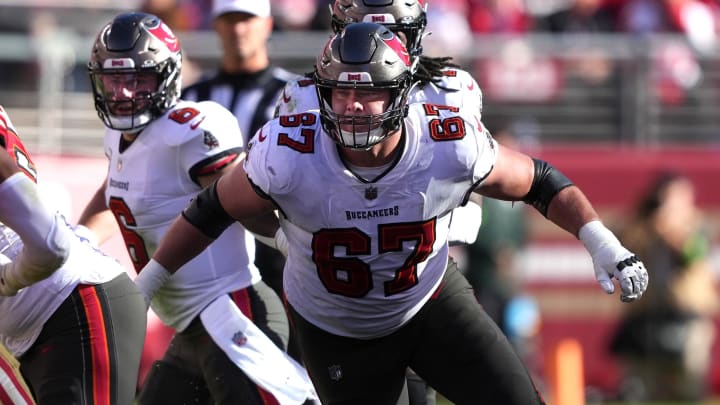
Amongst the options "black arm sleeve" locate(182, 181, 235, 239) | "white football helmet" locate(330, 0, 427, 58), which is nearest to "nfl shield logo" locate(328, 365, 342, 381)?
"black arm sleeve" locate(182, 181, 235, 239)

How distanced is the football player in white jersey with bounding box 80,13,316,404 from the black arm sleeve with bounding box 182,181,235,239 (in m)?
0.45

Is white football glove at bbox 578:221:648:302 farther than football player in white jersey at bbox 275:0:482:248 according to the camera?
No

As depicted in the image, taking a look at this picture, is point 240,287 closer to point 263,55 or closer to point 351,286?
point 351,286

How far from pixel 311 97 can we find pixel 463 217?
0.75m

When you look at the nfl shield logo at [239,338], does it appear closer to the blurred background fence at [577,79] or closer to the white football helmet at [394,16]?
the white football helmet at [394,16]

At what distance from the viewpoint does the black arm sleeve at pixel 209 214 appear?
4.66 metres

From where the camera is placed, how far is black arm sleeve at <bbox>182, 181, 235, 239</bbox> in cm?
466

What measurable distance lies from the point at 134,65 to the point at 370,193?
3.90ft

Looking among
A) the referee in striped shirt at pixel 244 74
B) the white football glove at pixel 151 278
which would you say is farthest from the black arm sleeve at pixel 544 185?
the referee in striped shirt at pixel 244 74

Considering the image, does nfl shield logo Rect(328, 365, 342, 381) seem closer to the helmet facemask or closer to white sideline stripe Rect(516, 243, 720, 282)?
the helmet facemask

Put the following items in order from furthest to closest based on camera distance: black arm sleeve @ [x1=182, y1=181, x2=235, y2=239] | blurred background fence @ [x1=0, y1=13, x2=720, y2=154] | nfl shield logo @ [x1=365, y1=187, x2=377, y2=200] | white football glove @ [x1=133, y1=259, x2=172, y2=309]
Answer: blurred background fence @ [x1=0, y1=13, x2=720, y2=154]
white football glove @ [x1=133, y1=259, x2=172, y2=309]
black arm sleeve @ [x1=182, y1=181, x2=235, y2=239]
nfl shield logo @ [x1=365, y1=187, x2=377, y2=200]

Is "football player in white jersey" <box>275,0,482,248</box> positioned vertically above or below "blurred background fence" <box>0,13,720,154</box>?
above

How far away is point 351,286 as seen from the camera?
185 inches

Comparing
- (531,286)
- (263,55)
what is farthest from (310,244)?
(531,286)
